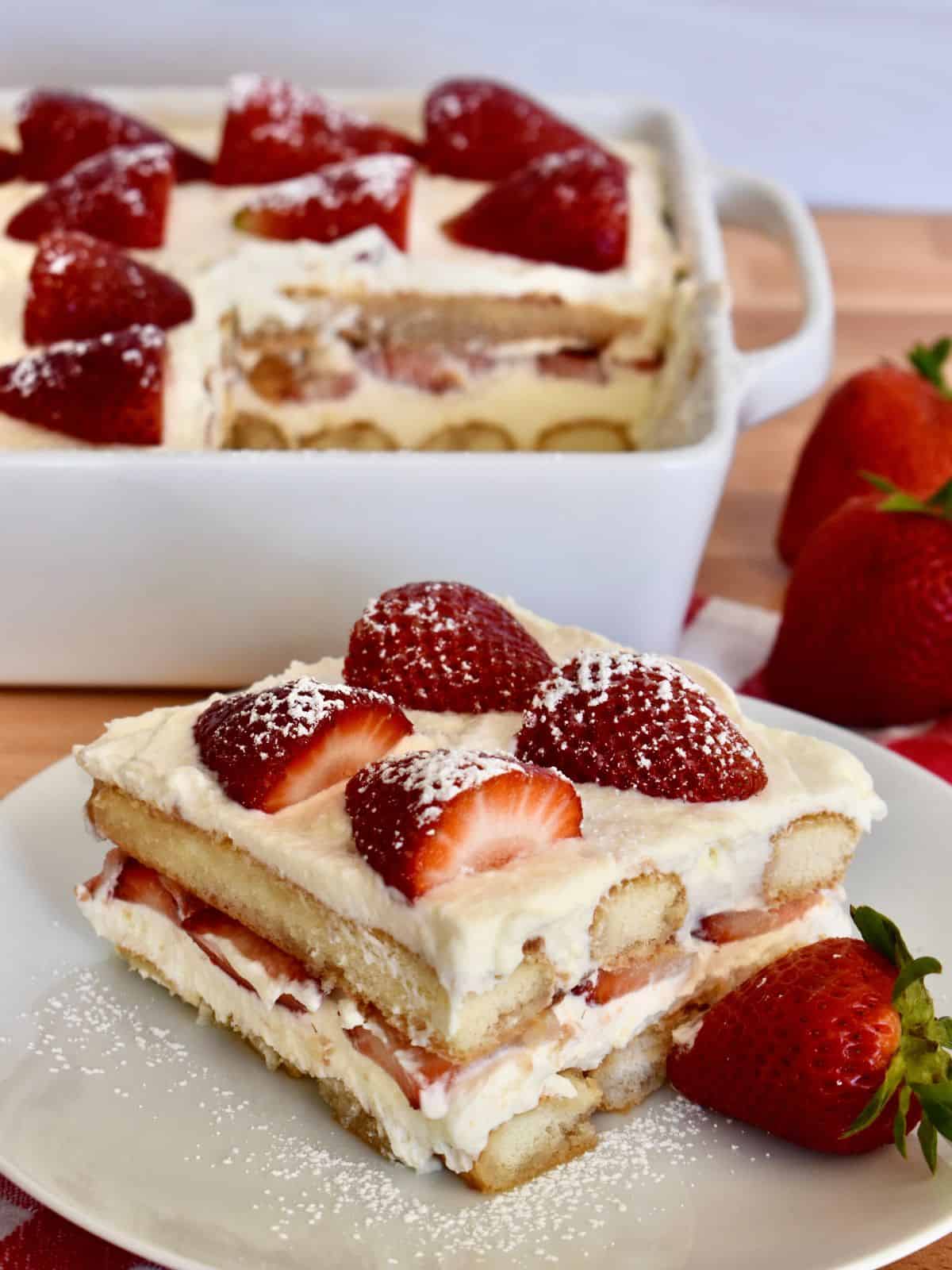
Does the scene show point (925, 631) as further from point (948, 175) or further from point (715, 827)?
point (948, 175)

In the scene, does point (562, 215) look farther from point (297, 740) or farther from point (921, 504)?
point (297, 740)

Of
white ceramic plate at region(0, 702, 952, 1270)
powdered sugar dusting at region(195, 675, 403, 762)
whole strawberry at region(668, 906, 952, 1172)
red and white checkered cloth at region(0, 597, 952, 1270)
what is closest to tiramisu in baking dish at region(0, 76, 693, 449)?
red and white checkered cloth at region(0, 597, 952, 1270)

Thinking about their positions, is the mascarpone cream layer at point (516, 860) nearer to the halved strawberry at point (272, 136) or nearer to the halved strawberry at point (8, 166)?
the halved strawberry at point (272, 136)

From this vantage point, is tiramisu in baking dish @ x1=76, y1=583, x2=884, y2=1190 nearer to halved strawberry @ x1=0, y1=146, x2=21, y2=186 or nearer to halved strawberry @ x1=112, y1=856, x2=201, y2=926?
halved strawberry @ x1=112, y1=856, x2=201, y2=926

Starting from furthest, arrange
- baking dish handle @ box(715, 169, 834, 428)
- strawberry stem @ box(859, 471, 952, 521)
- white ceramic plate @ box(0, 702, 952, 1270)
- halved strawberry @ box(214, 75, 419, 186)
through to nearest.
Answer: halved strawberry @ box(214, 75, 419, 186)
baking dish handle @ box(715, 169, 834, 428)
strawberry stem @ box(859, 471, 952, 521)
white ceramic plate @ box(0, 702, 952, 1270)

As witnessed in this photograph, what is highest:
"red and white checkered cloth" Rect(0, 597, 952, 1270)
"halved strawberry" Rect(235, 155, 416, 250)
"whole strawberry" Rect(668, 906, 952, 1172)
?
"halved strawberry" Rect(235, 155, 416, 250)

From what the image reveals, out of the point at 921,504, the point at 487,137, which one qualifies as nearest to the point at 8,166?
the point at 487,137
